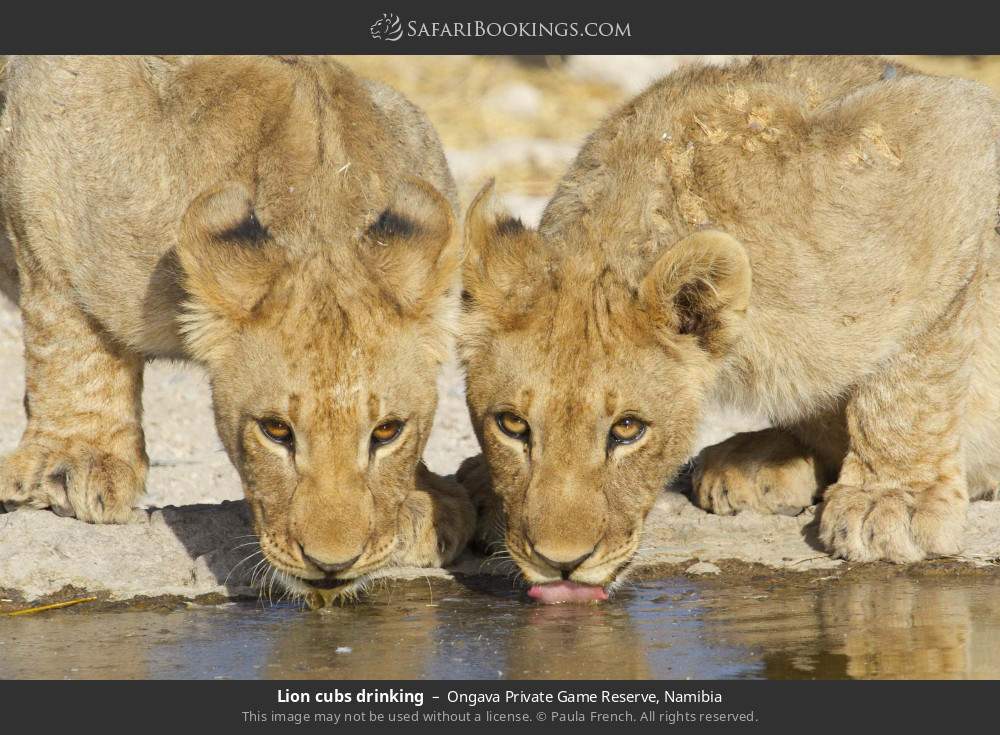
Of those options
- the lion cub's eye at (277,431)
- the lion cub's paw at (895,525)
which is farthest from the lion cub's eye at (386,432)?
the lion cub's paw at (895,525)

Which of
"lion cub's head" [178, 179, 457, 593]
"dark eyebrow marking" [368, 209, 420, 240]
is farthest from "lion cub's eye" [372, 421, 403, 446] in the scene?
"dark eyebrow marking" [368, 209, 420, 240]

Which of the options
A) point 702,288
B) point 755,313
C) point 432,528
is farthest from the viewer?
point 432,528

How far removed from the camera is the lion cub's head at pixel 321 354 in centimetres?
540

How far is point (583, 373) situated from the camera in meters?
5.68

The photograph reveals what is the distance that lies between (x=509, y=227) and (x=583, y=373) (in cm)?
65

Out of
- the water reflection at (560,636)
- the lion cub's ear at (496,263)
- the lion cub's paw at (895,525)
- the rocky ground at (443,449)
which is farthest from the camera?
the lion cub's paw at (895,525)

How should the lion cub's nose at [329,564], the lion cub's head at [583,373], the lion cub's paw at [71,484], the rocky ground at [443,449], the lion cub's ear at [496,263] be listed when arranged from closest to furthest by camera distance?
the lion cub's nose at [329,564] → the lion cub's head at [583,373] → the lion cub's ear at [496,263] → the rocky ground at [443,449] → the lion cub's paw at [71,484]

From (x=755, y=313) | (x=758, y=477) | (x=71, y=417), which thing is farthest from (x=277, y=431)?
(x=758, y=477)

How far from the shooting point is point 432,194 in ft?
19.6

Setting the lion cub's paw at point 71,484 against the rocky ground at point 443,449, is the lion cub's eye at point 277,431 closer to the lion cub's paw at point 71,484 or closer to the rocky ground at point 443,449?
the rocky ground at point 443,449

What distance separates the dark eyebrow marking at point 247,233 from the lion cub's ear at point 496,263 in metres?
0.74

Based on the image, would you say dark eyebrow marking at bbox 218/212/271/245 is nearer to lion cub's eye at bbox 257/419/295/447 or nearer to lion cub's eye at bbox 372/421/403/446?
lion cub's eye at bbox 257/419/295/447

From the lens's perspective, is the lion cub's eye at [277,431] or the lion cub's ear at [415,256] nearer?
the lion cub's eye at [277,431]

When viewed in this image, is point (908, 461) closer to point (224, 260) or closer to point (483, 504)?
point (483, 504)
